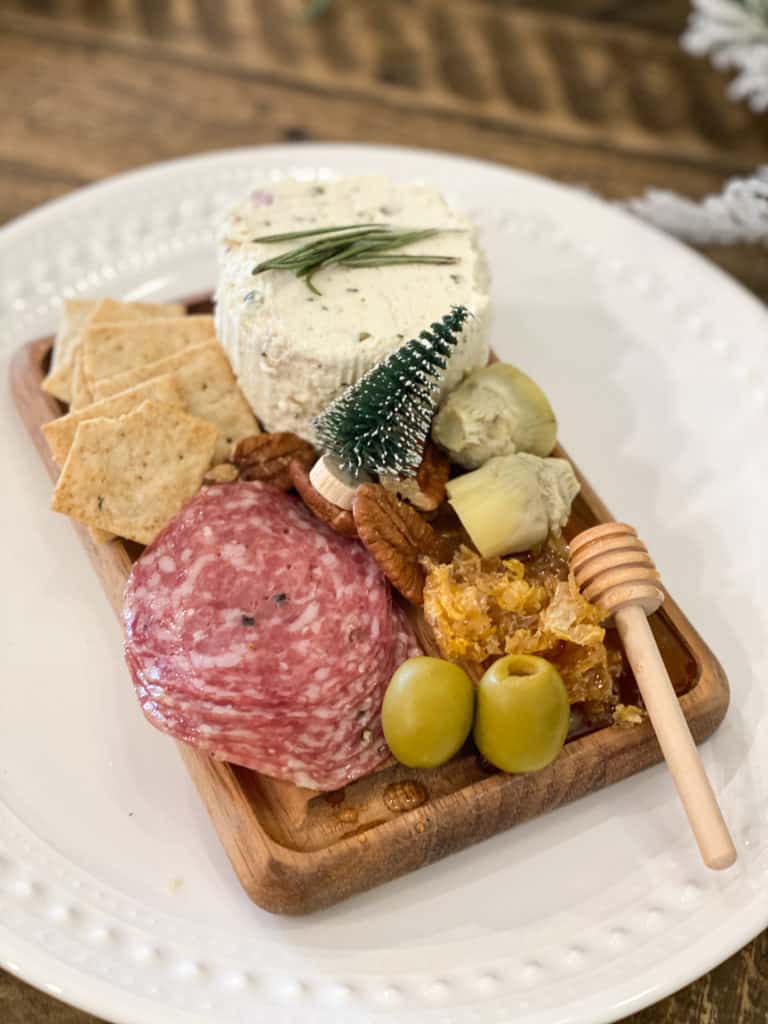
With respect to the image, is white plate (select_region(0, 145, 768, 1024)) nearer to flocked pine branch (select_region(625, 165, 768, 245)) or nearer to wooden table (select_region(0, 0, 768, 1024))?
flocked pine branch (select_region(625, 165, 768, 245))

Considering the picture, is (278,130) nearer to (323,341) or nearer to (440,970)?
(323,341)

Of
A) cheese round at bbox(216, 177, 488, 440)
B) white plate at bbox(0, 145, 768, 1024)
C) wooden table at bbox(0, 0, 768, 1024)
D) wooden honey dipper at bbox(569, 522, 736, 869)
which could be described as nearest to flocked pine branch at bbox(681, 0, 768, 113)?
wooden table at bbox(0, 0, 768, 1024)

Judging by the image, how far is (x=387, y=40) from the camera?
153 inches

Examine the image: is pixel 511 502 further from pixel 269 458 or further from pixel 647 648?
pixel 269 458

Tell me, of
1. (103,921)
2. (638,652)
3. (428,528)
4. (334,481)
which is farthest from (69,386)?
(638,652)

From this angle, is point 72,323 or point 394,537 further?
point 72,323

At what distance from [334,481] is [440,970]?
95 cm

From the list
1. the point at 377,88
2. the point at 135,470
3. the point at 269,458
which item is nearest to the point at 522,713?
the point at 269,458

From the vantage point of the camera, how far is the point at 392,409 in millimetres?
2135

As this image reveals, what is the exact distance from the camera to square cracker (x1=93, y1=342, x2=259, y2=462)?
245cm

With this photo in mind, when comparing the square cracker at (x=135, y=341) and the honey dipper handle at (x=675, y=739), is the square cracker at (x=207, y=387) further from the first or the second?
the honey dipper handle at (x=675, y=739)

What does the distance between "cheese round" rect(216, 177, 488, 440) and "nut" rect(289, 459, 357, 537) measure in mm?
130

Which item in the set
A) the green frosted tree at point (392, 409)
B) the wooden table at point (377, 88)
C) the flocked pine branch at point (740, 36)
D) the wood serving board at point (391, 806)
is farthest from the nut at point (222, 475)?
the flocked pine branch at point (740, 36)

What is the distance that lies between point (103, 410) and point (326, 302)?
0.55 metres
